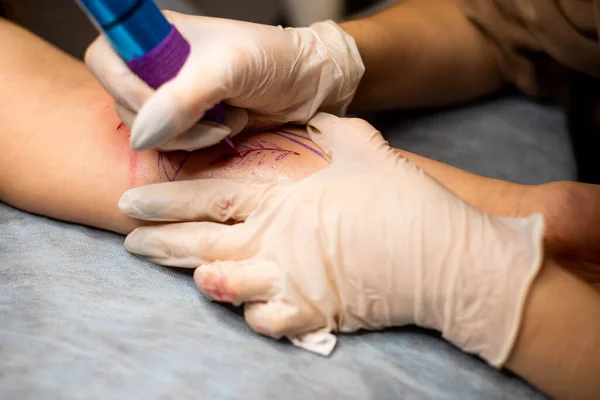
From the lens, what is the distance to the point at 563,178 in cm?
122

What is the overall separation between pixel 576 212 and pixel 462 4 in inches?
27.8

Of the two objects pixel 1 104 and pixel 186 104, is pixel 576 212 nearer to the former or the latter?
pixel 186 104

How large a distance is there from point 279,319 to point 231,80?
1.14 ft

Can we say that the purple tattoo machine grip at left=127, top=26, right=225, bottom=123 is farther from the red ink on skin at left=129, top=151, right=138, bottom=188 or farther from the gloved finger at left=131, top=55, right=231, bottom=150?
the red ink on skin at left=129, top=151, right=138, bottom=188

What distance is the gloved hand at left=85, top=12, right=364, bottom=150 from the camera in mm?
703

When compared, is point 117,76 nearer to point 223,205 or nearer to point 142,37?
point 142,37

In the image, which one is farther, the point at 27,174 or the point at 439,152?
the point at 439,152

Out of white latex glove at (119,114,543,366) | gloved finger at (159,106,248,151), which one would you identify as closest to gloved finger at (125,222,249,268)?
white latex glove at (119,114,543,366)

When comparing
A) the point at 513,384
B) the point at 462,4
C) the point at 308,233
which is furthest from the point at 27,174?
the point at 462,4

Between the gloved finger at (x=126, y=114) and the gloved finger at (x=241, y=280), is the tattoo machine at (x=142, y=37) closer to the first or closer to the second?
the gloved finger at (x=126, y=114)

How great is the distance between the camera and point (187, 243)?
2.61ft

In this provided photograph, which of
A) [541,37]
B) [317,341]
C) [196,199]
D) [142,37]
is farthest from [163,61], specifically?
[541,37]

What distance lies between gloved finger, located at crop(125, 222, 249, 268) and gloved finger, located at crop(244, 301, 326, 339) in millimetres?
87

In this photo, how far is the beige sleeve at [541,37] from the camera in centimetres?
113
